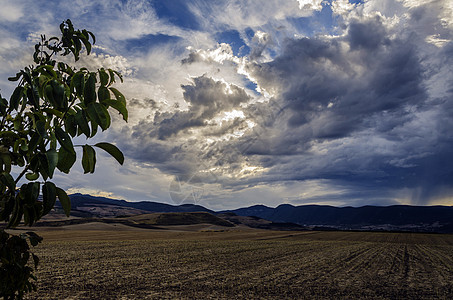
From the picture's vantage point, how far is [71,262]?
24.4 meters

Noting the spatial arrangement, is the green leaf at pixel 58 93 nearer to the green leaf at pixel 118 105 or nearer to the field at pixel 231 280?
the green leaf at pixel 118 105

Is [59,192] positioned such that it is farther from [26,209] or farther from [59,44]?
[59,44]

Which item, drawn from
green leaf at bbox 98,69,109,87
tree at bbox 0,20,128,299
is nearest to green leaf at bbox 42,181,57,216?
tree at bbox 0,20,128,299

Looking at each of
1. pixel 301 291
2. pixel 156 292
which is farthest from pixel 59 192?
pixel 301 291

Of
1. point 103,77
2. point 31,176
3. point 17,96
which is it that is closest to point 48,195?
point 31,176

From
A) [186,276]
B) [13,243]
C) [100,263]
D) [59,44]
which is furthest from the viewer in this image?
[100,263]

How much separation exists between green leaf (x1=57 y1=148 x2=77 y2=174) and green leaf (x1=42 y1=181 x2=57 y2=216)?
0.17 meters

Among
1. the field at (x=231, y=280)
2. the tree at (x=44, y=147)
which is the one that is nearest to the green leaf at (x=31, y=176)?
the tree at (x=44, y=147)

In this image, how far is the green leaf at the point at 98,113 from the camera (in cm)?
207

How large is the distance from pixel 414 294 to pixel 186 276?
12891 mm

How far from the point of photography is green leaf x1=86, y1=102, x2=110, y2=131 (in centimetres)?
207

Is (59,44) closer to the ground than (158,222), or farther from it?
farther from it

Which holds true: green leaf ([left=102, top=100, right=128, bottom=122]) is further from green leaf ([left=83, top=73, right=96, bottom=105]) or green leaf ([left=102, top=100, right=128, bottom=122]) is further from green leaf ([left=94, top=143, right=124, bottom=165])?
green leaf ([left=94, top=143, right=124, bottom=165])

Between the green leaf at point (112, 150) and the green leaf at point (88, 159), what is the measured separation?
60mm
